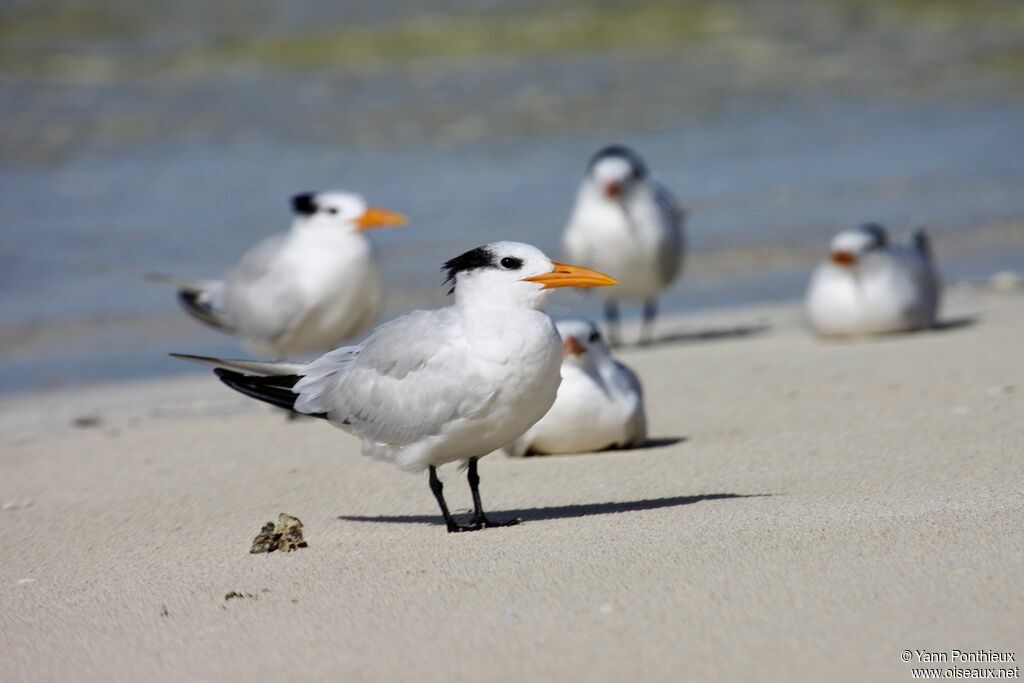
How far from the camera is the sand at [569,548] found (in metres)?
2.85

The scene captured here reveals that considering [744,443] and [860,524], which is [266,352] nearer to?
[744,443]

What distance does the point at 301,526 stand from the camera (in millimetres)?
3828

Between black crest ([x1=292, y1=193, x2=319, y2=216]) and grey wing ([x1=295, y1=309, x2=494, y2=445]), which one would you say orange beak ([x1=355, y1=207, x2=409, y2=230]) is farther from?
grey wing ([x1=295, y1=309, x2=494, y2=445])

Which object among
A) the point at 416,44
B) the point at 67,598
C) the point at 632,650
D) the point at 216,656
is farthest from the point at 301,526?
the point at 416,44

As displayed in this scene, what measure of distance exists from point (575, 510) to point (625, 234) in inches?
151

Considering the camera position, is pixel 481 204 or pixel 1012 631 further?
pixel 481 204

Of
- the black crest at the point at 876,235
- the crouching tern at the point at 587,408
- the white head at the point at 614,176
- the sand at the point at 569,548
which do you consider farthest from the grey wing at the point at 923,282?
the crouching tern at the point at 587,408

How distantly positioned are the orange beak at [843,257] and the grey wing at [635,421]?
239 centimetres

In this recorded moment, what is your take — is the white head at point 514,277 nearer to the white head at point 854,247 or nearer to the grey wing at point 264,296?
the grey wing at point 264,296

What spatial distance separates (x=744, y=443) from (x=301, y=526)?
1.61m

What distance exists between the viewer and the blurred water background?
952 cm

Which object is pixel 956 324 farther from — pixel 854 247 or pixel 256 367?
pixel 256 367

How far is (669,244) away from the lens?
7.82m

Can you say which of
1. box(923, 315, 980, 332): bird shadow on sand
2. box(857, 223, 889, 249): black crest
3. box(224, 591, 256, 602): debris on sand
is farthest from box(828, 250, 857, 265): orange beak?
box(224, 591, 256, 602): debris on sand
